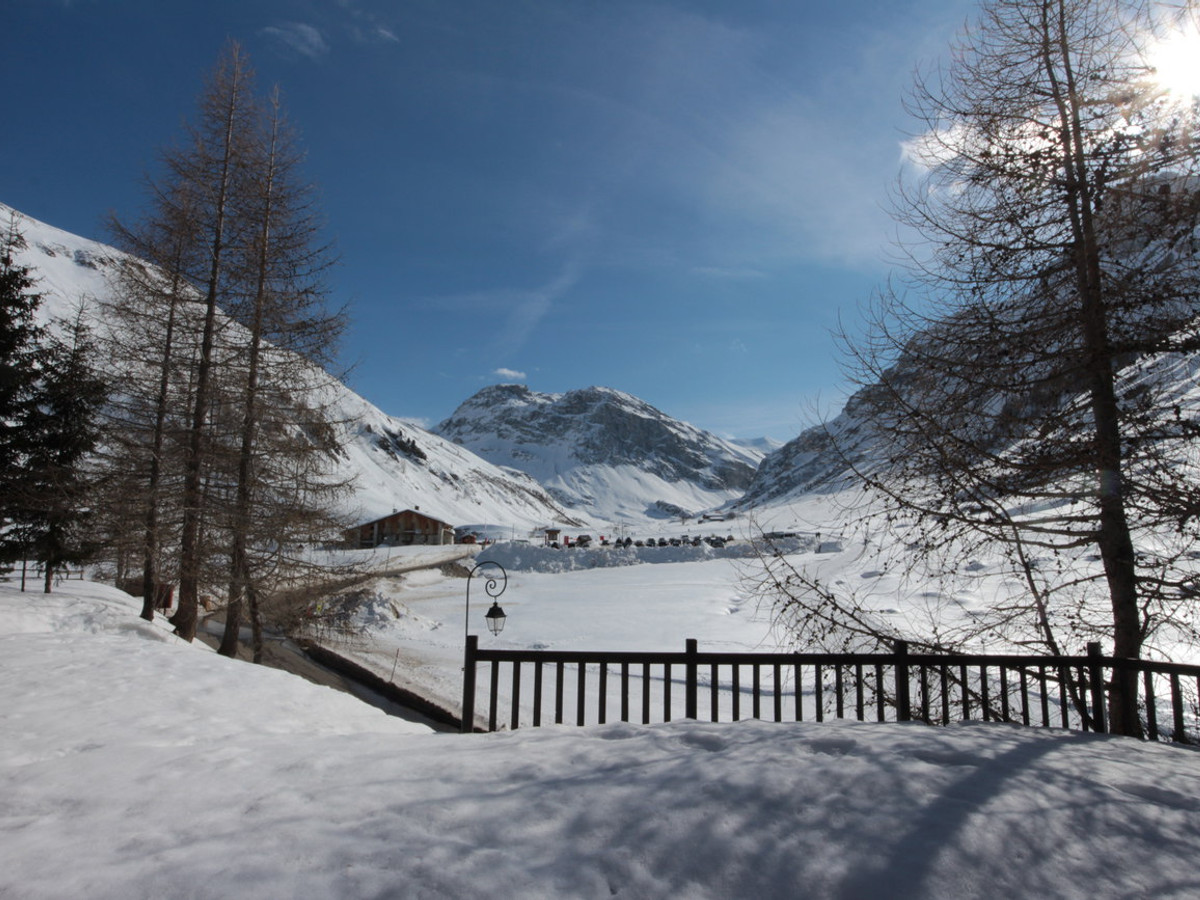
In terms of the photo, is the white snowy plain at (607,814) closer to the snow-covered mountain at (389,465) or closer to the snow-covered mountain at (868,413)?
the snow-covered mountain at (868,413)

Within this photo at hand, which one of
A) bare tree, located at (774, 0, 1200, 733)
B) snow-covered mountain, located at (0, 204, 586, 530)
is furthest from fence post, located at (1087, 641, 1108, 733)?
snow-covered mountain, located at (0, 204, 586, 530)

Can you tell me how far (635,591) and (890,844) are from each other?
29149 mm

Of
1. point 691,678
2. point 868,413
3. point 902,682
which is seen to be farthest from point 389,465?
point 902,682

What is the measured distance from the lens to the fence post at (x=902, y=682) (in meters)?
5.59

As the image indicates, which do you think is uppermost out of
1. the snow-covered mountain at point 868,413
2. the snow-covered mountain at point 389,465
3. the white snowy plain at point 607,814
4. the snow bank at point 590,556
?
the snow-covered mountain at point 389,465

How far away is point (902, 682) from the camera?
5.62 metres

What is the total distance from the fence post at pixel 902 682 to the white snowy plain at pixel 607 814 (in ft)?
3.12

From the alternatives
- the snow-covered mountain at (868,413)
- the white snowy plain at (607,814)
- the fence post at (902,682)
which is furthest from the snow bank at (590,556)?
the white snowy plain at (607,814)

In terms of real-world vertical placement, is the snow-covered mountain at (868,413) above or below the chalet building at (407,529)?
above

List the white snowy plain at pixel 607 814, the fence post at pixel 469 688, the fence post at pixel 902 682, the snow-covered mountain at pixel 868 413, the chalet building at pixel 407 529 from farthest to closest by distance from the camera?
the chalet building at pixel 407 529
the fence post at pixel 469 688
the fence post at pixel 902 682
the snow-covered mountain at pixel 868 413
the white snowy plain at pixel 607 814

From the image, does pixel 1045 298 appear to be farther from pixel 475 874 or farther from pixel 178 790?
pixel 178 790

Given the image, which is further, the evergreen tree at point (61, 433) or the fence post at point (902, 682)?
the evergreen tree at point (61, 433)

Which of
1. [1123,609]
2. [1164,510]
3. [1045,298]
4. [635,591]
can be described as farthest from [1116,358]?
[635,591]

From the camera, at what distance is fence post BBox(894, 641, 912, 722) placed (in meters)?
5.59
